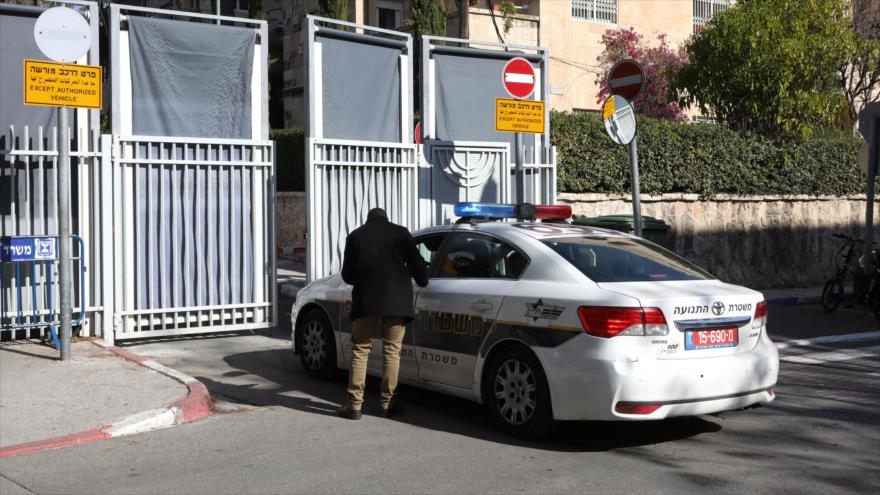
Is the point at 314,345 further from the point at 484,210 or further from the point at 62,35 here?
the point at 62,35

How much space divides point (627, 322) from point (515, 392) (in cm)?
103

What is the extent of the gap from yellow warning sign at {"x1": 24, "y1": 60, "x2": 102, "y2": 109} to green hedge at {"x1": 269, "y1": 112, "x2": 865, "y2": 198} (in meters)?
9.03

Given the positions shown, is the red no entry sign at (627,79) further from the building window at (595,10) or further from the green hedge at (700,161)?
the building window at (595,10)

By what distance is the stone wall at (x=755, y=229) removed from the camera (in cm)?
1869

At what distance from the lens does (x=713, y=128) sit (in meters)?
19.4

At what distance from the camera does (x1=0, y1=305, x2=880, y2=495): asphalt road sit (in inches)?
231

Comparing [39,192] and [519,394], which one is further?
[39,192]

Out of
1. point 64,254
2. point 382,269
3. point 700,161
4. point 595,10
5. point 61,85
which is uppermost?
point 595,10

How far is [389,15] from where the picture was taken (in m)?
30.4

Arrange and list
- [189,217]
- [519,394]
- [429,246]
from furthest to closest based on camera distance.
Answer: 1. [189,217]
2. [429,246]
3. [519,394]

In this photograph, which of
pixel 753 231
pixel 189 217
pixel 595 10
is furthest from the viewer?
pixel 595 10

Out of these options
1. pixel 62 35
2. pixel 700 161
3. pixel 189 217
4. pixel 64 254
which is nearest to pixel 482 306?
pixel 64 254

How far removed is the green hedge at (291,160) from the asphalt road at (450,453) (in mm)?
16108

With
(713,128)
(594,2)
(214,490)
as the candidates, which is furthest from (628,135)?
(594,2)
